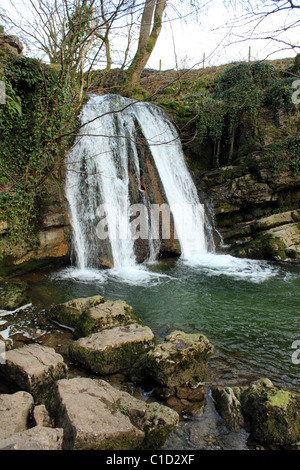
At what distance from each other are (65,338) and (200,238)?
6.79 metres

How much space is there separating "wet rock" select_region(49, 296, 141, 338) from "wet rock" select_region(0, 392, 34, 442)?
1.47 m

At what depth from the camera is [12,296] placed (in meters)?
5.51

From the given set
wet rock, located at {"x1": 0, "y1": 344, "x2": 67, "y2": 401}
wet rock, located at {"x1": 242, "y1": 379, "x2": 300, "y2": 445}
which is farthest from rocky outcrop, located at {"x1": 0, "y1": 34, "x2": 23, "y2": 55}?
wet rock, located at {"x1": 242, "y1": 379, "x2": 300, "y2": 445}

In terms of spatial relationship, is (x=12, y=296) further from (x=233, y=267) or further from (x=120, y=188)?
(x=233, y=267)

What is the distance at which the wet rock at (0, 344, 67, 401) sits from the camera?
3.00 metres

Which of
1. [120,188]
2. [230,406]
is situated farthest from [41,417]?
[120,188]

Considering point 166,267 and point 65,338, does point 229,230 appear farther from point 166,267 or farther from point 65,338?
point 65,338

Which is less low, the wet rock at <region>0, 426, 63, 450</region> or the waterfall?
the waterfall

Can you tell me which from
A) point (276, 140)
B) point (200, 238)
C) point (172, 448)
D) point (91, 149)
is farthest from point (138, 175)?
point (172, 448)

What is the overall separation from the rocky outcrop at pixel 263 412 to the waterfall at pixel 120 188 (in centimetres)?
572

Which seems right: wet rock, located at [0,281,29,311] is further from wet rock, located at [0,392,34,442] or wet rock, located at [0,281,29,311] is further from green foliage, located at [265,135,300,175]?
green foliage, located at [265,135,300,175]

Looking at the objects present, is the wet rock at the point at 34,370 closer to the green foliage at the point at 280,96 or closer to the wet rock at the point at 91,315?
the wet rock at the point at 91,315

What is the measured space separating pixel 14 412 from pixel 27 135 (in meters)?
6.37
